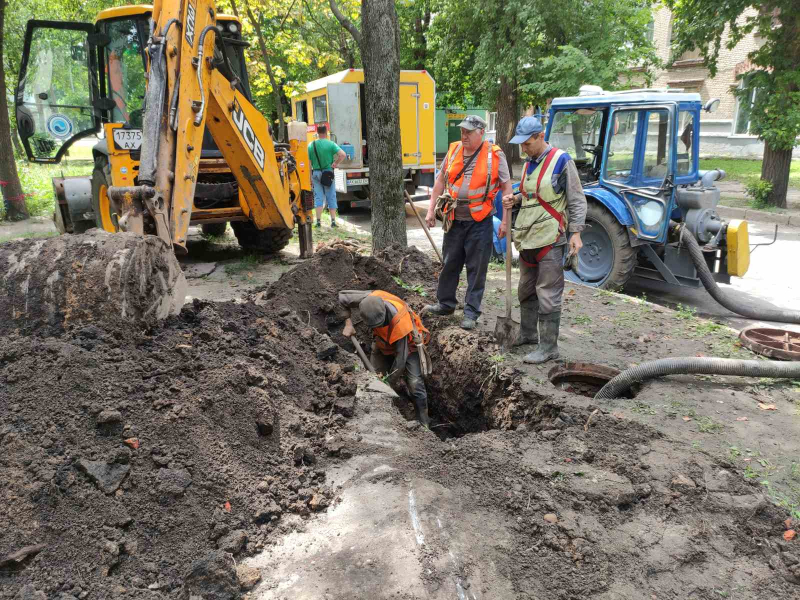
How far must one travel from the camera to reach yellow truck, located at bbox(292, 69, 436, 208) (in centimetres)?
1307

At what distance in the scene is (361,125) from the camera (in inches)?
531

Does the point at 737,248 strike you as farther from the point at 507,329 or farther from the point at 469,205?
the point at 469,205

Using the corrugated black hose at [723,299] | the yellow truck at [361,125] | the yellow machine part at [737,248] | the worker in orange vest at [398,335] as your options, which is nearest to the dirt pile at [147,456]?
the worker in orange vest at [398,335]

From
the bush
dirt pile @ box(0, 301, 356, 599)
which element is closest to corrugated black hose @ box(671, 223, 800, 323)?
dirt pile @ box(0, 301, 356, 599)

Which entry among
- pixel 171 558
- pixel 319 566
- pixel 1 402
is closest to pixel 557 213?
pixel 319 566

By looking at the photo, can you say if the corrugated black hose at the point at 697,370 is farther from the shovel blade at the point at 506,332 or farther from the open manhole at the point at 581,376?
the shovel blade at the point at 506,332

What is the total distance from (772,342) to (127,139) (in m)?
6.92

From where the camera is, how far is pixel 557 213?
4.86 metres

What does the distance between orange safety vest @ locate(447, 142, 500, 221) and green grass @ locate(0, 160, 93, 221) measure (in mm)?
6828

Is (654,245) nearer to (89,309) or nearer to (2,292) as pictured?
(89,309)

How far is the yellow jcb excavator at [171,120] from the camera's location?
4.63m

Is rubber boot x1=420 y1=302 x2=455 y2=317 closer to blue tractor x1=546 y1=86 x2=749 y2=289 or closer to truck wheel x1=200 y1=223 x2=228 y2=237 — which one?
blue tractor x1=546 y1=86 x2=749 y2=289

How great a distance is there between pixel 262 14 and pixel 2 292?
14204 mm

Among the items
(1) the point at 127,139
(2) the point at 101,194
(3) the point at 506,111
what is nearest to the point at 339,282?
(1) the point at 127,139
